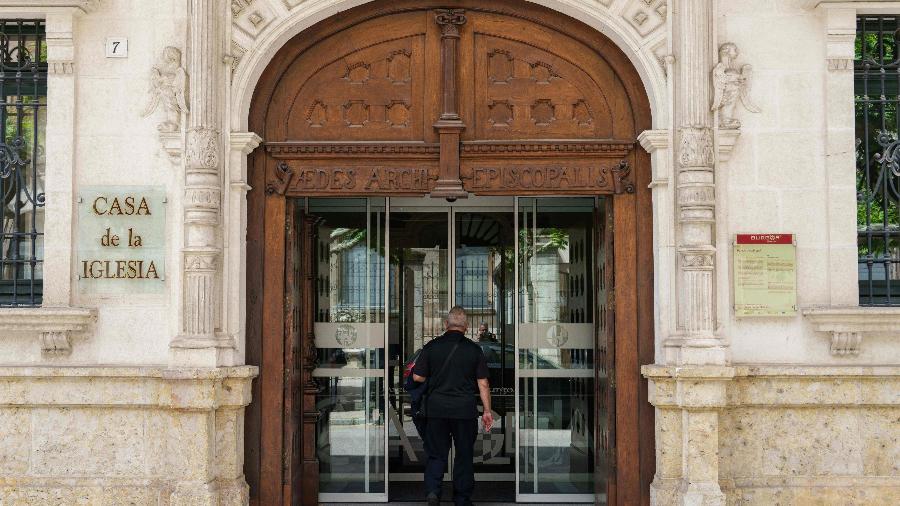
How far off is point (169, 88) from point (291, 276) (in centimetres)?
179

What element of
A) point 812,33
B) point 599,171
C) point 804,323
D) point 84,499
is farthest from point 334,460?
point 812,33

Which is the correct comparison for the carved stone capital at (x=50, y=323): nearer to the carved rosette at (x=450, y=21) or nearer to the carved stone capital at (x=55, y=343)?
the carved stone capital at (x=55, y=343)

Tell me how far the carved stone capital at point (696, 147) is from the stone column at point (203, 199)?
11.7 feet

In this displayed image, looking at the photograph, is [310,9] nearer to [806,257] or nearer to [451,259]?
[451,259]

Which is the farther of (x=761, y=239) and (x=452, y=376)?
A: (x=452, y=376)

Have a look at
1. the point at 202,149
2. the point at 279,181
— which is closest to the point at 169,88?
the point at 202,149

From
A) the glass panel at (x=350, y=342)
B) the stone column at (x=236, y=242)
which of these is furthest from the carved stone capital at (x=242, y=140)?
the glass panel at (x=350, y=342)

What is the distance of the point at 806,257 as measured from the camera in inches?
291

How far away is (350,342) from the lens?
9.72 m

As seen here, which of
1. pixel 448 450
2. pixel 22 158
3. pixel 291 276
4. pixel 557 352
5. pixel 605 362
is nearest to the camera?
pixel 22 158

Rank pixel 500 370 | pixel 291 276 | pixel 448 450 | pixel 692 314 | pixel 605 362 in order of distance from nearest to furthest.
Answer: pixel 692 314 < pixel 291 276 < pixel 605 362 < pixel 448 450 < pixel 500 370

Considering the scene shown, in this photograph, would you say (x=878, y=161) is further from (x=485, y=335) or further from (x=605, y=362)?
(x=485, y=335)

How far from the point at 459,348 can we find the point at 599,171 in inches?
76.1

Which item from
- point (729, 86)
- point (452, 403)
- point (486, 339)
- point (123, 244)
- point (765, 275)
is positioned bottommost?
point (452, 403)
